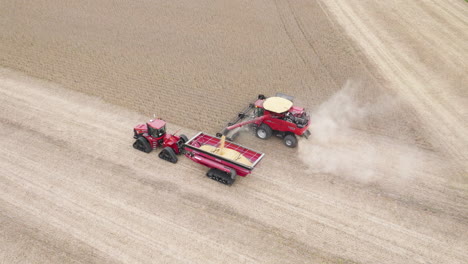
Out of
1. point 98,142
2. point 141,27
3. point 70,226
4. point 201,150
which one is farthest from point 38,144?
point 141,27

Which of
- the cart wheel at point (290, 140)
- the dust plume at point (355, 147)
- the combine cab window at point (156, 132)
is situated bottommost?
the dust plume at point (355, 147)

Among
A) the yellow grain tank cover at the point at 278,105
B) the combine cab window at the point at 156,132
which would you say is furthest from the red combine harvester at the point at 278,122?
the combine cab window at the point at 156,132

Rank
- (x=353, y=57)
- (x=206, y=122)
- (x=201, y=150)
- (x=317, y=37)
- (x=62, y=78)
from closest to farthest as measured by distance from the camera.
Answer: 1. (x=201, y=150)
2. (x=206, y=122)
3. (x=62, y=78)
4. (x=353, y=57)
5. (x=317, y=37)

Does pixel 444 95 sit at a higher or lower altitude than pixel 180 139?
lower

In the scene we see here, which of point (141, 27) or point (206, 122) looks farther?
point (141, 27)

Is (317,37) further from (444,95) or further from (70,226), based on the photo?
(70,226)

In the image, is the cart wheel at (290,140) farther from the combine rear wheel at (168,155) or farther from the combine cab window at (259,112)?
the combine rear wheel at (168,155)

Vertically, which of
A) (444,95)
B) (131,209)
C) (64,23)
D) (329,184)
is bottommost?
(444,95)
